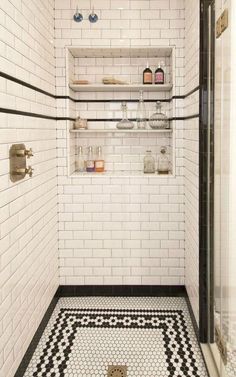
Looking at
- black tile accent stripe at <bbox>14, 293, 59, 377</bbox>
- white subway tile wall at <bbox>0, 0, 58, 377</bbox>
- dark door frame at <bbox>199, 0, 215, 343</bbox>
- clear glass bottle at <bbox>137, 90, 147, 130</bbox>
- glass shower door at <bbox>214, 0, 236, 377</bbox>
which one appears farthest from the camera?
clear glass bottle at <bbox>137, 90, 147, 130</bbox>

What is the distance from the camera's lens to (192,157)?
9.80 feet

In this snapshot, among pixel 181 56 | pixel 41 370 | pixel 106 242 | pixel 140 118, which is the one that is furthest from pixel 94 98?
pixel 41 370

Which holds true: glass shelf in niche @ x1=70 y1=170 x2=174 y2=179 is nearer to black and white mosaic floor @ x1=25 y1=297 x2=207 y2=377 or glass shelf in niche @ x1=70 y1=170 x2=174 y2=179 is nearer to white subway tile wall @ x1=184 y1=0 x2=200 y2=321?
white subway tile wall @ x1=184 y1=0 x2=200 y2=321

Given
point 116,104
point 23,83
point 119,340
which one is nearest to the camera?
point 23,83

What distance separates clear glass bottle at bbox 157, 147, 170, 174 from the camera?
3646 millimetres

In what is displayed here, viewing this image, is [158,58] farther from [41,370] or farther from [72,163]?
[41,370]

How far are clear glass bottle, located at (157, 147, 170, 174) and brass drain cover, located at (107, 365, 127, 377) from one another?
174 centimetres

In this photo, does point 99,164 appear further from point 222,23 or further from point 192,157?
point 222,23

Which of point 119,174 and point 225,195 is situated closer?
point 225,195

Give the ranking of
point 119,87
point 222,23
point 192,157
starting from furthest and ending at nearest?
point 119,87, point 192,157, point 222,23

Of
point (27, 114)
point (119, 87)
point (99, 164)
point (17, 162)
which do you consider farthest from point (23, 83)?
point (99, 164)

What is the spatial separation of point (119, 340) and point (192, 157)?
4.66 ft

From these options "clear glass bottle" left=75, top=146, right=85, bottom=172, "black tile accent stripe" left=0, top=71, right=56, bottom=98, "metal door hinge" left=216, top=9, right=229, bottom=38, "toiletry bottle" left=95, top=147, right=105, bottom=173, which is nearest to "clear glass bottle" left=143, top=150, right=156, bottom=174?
"toiletry bottle" left=95, top=147, right=105, bottom=173

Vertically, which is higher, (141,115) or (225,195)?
(141,115)
